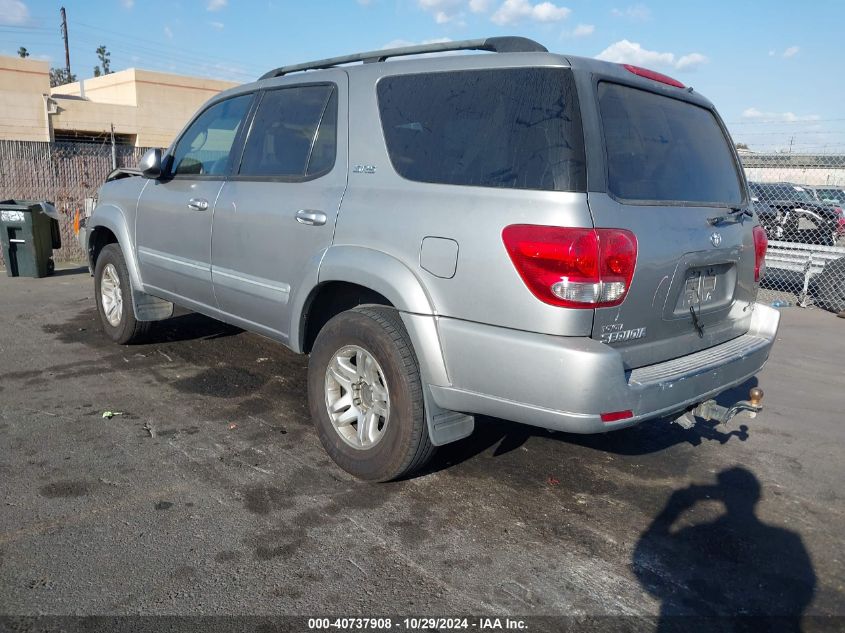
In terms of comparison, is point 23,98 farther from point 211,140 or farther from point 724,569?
point 724,569

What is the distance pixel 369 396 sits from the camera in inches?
143

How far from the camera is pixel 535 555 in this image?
3.05m

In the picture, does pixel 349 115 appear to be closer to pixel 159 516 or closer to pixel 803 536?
pixel 159 516

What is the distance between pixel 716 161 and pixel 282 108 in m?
2.59

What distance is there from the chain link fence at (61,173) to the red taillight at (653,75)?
10.6 meters

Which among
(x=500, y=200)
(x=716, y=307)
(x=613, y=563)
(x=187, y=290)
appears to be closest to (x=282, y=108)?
(x=187, y=290)

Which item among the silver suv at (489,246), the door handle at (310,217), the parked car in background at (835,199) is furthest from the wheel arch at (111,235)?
the parked car in background at (835,199)

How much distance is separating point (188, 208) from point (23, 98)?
85.4 feet

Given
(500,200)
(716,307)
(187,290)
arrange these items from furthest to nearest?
1. (187,290)
2. (716,307)
3. (500,200)

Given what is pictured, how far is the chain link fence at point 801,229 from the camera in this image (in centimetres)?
958

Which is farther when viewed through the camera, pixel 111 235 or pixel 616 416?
pixel 111 235

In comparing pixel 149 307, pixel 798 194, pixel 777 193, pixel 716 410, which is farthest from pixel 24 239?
pixel 798 194

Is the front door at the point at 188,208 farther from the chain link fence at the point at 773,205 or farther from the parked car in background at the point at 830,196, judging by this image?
the parked car in background at the point at 830,196

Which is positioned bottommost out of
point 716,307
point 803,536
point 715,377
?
point 803,536
